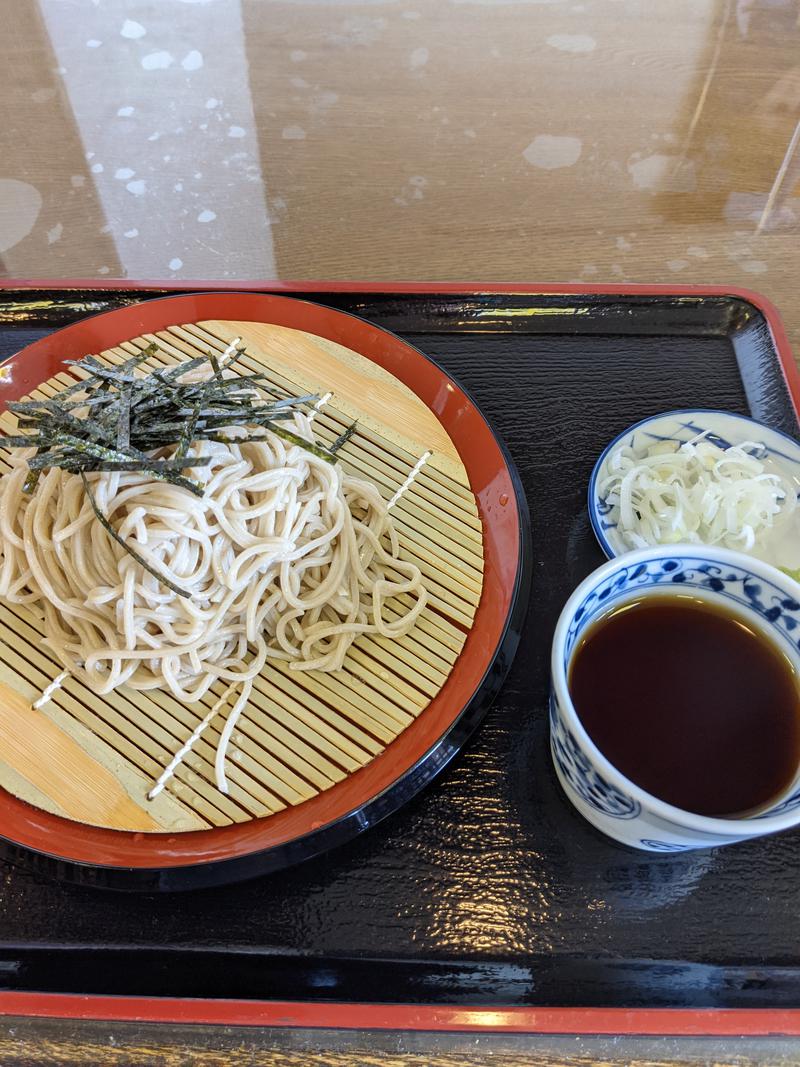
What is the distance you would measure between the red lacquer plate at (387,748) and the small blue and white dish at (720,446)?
14cm

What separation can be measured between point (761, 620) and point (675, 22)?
105 inches

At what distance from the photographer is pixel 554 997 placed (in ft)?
2.89

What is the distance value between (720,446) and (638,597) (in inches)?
19.1

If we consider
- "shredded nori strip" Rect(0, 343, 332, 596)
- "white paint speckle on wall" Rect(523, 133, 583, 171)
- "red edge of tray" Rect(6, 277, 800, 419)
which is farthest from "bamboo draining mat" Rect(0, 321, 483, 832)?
"white paint speckle on wall" Rect(523, 133, 583, 171)

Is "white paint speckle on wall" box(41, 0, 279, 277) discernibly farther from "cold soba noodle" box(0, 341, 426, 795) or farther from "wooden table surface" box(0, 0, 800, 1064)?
"cold soba noodle" box(0, 341, 426, 795)

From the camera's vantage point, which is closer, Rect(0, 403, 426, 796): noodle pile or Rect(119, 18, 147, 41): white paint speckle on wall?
Rect(0, 403, 426, 796): noodle pile

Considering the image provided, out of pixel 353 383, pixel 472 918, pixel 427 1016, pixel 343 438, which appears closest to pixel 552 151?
pixel 353 383

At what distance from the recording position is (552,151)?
7.47 ft

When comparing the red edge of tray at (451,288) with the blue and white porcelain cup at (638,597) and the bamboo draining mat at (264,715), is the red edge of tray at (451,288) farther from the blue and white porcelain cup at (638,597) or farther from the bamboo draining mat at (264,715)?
the blue and white porcelain cup at (638,597)

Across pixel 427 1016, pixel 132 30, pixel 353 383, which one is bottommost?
pixel 427 1016

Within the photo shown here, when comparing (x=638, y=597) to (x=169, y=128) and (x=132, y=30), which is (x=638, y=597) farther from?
(x=132, y=30)

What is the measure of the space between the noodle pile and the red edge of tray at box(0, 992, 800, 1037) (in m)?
0.30

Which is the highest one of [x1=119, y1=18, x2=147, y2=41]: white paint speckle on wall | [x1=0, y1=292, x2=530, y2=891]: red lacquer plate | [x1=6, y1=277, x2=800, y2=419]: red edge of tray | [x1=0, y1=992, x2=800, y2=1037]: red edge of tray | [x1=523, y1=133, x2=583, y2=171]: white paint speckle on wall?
[x1=119, y1=18, x2=147, y2=41]: white paint speckle on wall

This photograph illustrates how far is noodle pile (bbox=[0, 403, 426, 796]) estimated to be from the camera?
1065 mm
